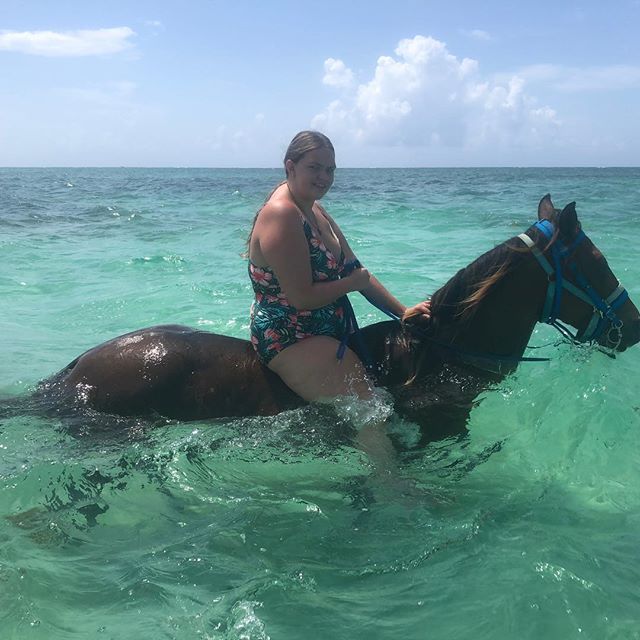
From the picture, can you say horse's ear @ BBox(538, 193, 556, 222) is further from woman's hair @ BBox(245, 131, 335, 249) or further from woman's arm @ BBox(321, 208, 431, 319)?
woman's hair @ BBox(245, 131, 335, 249)

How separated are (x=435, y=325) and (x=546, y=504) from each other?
1301mm

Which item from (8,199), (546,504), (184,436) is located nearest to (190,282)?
(184,436)

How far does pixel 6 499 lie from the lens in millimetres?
3895

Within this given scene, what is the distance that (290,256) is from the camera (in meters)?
3.62

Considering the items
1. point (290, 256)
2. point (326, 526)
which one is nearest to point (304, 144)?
point (290, 256)

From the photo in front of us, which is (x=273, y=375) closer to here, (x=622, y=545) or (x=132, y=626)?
(x=132, y=626)

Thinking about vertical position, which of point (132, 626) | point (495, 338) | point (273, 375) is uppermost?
point (495, 338)

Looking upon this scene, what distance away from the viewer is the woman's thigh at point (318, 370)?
3939 mm

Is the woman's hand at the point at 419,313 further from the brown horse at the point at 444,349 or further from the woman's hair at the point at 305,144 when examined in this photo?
the woman's hair at the point at 305,144

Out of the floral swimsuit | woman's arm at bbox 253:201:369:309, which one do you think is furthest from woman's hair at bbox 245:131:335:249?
the floral swimsuit

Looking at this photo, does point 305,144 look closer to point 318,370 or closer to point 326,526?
point 318,370

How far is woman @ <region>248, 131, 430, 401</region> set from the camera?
364cm

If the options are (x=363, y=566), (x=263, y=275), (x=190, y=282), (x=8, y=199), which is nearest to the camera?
(x=363, y=566)

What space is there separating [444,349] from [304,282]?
1.05 m
